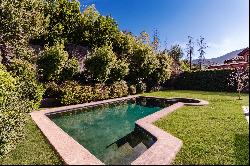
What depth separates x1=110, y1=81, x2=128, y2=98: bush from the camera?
25355 millimetres

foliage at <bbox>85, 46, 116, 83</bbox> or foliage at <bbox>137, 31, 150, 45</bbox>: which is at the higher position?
foliage at <bbox>137, 31, 150, 45</bbox>

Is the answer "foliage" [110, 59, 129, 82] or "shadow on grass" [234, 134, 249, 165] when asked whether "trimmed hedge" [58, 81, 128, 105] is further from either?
"shadow on grass" [234, 134, 249, 165]

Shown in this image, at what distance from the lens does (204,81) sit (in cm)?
3431

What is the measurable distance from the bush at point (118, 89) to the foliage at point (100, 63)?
4.50 feet

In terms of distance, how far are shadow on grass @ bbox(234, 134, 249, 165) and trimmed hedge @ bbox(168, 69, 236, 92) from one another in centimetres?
2229

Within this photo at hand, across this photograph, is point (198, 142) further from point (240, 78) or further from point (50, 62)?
point (240, 78)

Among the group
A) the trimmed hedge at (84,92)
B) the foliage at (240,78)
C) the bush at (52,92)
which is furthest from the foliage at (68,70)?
the foliage at (240,78)

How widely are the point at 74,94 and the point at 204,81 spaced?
19.1m

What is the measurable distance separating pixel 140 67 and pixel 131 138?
19035 mm

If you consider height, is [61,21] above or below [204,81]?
above

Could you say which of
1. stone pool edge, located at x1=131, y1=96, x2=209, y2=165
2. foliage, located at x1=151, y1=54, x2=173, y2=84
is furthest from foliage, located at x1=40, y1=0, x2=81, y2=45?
stone pool edge, located at x1=131, y1=96, x2=209, y2=165

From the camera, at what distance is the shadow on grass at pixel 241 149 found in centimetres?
746

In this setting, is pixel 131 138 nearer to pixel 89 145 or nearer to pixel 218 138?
pixel 89 145

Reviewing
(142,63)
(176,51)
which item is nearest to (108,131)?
(142,63)
